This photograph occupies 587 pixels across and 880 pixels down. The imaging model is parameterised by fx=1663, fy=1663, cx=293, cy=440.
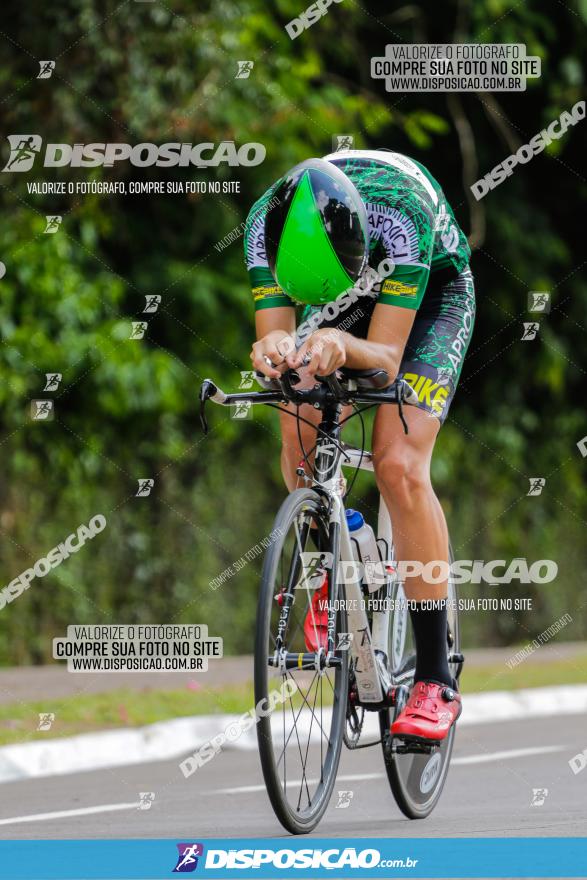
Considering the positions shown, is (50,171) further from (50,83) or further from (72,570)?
(72,570)

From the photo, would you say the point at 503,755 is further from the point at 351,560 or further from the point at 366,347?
the point at 366,347

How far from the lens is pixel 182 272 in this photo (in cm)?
1281

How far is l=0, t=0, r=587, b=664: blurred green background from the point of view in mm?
11672

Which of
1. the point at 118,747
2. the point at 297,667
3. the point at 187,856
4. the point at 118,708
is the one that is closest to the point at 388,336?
the point at 297,667

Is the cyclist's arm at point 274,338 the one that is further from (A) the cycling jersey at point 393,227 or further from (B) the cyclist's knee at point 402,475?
(B) the cyclist's knee at point 402,475

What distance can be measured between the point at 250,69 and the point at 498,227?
369 centimetres

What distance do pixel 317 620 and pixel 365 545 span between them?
0.44 meters

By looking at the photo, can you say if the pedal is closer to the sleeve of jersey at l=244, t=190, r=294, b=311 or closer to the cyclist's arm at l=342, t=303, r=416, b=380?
the cyclist's arm at l=342, t=303, r=416, b=380

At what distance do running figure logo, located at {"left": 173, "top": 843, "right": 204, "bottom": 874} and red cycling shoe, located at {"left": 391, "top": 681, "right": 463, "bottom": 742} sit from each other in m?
0.96

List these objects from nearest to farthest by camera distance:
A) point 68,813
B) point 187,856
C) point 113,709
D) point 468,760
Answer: point 187,856 → point 68,813 → point 468,760 → point 113,709

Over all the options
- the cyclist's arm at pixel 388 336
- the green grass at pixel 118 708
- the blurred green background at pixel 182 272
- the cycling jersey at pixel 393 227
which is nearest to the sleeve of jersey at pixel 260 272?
the cycling jersey at pixel 393 227

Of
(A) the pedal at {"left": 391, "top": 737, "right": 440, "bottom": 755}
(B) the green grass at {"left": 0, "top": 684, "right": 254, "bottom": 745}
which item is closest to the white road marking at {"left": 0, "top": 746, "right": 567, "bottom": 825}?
(A) the pedal at {"left": 391, "top": 737, "right": 440, "bottom": 755}

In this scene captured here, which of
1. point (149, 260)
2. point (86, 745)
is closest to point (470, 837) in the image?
point (86, 745)

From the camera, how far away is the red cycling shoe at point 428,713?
5.22 metres
